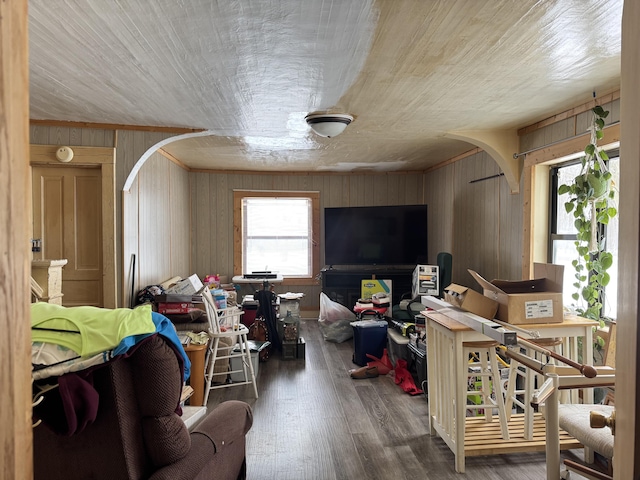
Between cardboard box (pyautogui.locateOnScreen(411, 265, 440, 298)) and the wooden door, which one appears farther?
cardboard box (pyautogui.locateOnScreen(411, 265, 440, 298))

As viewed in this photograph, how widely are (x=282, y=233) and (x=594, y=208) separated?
498 cm

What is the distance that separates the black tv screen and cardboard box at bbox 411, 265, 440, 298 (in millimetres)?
976

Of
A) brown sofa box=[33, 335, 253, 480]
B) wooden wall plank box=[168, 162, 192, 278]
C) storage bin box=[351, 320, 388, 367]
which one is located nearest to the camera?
brown sofa box=[33, 335, 253, 480]

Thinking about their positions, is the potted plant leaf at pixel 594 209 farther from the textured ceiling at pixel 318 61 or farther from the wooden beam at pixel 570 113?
the textured ceiling at pixel 318 61

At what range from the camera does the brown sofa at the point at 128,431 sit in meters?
1.37

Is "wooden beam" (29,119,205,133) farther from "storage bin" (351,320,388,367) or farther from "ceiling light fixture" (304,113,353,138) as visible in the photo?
"storage bin" (351,320,388,367)

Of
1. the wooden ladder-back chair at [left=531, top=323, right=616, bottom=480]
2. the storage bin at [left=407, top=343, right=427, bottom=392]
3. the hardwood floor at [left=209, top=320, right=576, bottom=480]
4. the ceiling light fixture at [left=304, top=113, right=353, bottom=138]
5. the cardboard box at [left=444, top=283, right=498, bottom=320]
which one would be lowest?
the hardwood floor at [left=209, top=320, right=576, bottom=480]

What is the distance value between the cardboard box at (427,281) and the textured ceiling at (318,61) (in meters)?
2.09

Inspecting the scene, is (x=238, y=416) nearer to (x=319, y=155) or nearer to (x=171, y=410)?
(x=171, y=410)

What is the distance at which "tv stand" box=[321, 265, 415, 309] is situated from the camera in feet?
22.0

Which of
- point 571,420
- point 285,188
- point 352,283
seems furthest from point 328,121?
point 285,188

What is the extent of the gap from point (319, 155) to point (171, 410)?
179 inches

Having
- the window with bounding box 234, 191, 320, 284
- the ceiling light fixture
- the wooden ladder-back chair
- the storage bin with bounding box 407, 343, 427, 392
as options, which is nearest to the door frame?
the ceiling light fixture

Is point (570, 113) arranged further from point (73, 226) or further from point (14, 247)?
point (73, 226)
